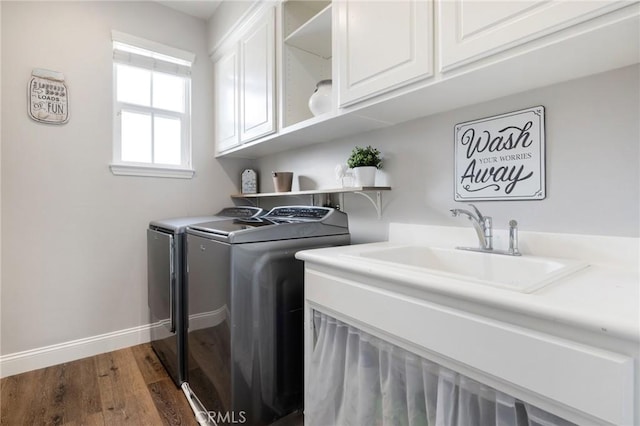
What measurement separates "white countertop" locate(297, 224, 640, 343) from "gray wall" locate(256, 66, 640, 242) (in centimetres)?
5

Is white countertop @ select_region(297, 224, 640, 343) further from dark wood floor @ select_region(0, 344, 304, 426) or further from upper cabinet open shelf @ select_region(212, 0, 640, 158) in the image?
dark wood floor @ select_region(0, 344, 304, 426)

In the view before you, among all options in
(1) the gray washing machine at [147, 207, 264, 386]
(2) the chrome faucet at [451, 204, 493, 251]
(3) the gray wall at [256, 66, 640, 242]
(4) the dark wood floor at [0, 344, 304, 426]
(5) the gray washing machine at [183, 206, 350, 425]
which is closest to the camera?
(3) the gray wall at [256, 66, 640, 242]

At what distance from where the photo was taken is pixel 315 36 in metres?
1.78

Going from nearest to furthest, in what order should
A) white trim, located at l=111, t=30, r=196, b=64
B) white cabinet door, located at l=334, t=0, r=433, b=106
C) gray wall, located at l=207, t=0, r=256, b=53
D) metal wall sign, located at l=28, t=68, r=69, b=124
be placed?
white cabinet door, located at l=334, t=0, r=433, b=106 < metal wall sign, located at l=28, t=68, r=69, b=124 < gray wall, located at l=207, t=0, r=256, b=53 < white trim, located at l=111, t=30, r=196, b=64

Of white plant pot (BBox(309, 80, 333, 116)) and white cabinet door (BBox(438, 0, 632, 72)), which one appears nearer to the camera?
white cabinet door (BBox(438, 0, 632, 72))

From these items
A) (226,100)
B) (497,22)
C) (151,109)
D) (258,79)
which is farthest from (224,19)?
(497,22)

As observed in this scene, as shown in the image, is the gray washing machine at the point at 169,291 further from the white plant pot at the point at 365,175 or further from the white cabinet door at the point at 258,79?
the white plant pot at the point at 365,175

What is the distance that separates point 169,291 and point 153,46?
197cm

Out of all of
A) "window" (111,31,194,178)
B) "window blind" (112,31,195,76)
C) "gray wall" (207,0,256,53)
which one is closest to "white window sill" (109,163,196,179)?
"window" (111,31,194,178)

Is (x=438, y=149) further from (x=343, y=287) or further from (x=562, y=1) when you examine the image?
(x=343, y=287)

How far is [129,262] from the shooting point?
2.39 m

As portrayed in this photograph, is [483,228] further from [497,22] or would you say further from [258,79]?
[258,79]

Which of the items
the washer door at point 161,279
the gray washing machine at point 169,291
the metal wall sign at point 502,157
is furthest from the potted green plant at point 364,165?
the washer door at point 161,279

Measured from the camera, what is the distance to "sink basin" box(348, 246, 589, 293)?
2.79ft
